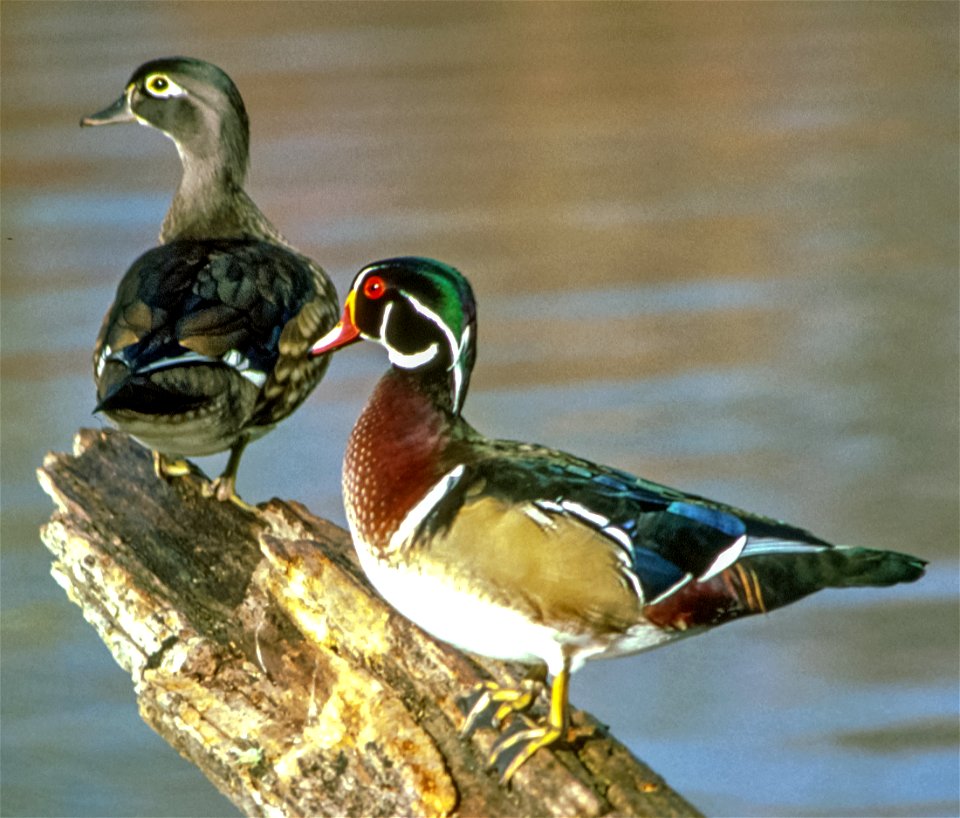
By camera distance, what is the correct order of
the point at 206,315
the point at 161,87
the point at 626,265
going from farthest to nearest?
the point at 626,265, the point at 161,87, the point at 206,315

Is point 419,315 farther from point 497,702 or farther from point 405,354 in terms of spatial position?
point 497,702

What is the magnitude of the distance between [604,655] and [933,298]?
3175 millimetres

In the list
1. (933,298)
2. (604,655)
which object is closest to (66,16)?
(933,298)

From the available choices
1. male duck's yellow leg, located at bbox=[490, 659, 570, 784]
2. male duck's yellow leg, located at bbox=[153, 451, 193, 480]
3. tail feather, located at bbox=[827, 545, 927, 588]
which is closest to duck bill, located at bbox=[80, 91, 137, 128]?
male duck's yellow leg, located at bbox=[153, 451, 193, 480]

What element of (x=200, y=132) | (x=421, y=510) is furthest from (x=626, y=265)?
(x=421, y=510)

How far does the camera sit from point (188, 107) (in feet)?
8.89

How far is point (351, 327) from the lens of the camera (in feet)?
6.09

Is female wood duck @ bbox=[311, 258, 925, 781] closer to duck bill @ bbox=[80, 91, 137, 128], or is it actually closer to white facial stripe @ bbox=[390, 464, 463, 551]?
white facial stripe @ bbox=[390, 464, 463, 551]

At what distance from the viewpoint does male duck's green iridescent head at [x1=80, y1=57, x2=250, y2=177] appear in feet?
8.79

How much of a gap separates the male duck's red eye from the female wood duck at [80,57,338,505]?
0.44 m

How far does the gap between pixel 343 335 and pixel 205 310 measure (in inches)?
17.9

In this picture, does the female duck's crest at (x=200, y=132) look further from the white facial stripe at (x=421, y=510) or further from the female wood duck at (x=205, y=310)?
the white facial stripe at (x=421, y=510)

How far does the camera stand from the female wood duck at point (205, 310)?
2211 mm

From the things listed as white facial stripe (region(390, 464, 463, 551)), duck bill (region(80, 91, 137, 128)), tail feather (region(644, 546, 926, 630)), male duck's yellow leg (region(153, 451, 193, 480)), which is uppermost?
duck bill (region(80, 91, 137, 128))
